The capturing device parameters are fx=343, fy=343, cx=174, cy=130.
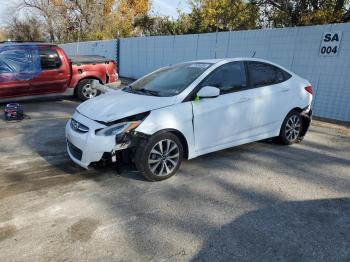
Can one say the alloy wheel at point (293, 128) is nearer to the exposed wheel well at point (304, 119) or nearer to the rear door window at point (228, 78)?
the exposed wheel well at point (304, 119)

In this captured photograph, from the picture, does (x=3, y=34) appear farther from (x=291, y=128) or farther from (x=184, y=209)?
(x=184, y=209)

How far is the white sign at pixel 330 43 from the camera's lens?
334 inches

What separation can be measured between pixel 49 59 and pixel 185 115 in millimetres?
6419

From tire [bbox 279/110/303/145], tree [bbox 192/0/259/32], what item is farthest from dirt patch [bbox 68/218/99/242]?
tree [bbox 192/0/259/32]

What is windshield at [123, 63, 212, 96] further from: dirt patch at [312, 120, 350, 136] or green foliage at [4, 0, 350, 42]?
green foliage at [4, 0, 350, 42]

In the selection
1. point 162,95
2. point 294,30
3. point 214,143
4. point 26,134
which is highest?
point 294,30

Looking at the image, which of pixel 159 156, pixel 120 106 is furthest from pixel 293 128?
pixel 120 106

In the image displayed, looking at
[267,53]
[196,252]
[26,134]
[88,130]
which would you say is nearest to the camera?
[196,252]

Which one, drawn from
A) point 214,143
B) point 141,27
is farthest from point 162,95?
point 141,27

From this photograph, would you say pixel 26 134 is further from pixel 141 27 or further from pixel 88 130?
pixel 141 27

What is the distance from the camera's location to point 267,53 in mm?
10227

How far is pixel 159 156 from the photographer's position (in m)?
4.45

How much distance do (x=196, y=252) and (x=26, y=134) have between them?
16.5 feet

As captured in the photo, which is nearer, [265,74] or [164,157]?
[164,157]
